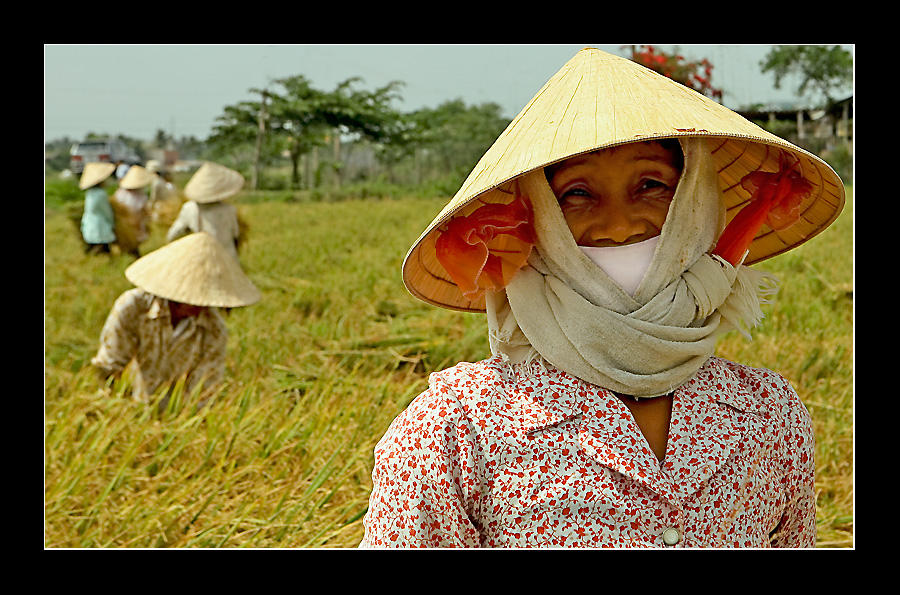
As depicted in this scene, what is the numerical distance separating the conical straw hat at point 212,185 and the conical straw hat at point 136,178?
288cm

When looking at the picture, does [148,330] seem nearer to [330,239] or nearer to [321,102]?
[330,239]

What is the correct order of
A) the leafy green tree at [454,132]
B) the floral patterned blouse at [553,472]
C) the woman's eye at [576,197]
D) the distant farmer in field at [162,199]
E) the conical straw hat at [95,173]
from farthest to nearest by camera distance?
the leafy green tree at [454,132], the distant farmer in field at [162,199], the conical straw hat at [95,173], the woman's eye at [576,197], the floral patterned blouse at [553,472]

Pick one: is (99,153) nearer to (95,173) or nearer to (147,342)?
(95,173)

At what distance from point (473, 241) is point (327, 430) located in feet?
7.40

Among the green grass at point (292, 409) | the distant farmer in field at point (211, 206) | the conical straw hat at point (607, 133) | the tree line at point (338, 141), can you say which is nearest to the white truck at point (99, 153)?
the tree line at point (338, 141)

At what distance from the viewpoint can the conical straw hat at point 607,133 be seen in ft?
4.38

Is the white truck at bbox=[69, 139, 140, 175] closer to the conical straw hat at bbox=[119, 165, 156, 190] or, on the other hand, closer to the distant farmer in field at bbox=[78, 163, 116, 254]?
the conical straw hat at bbox=[119, 165, 156, 190]

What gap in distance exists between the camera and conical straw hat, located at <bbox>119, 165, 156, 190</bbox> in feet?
32.0

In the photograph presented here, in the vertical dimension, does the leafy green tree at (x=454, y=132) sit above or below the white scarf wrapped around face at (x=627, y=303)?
above

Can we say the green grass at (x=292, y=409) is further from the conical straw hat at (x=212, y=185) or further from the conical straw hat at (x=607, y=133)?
the conical straw hat at (x=607, y=133)

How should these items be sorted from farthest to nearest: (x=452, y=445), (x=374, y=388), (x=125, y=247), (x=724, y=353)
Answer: (x=125, y=247), (x=724, y=353), (x=374, y=388), (x=452, y=445)

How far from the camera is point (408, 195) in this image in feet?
43.2

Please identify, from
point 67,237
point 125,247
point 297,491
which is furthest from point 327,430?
point 67,237

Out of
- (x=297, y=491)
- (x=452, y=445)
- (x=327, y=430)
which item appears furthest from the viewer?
(x=327, y=430)
